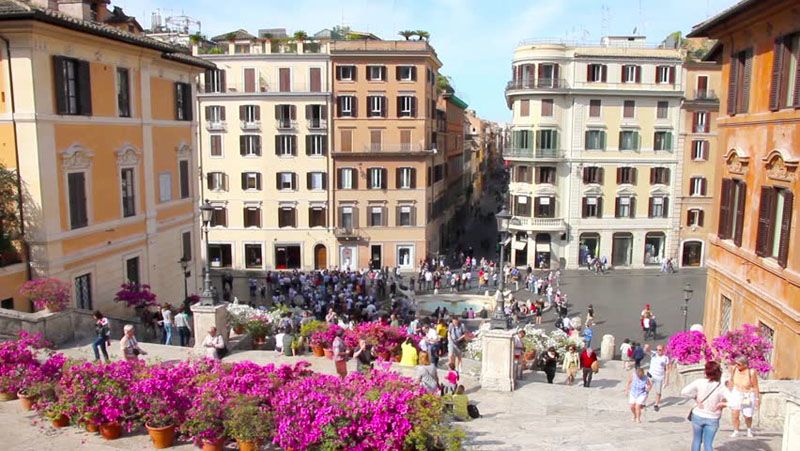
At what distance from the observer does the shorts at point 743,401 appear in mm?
11352

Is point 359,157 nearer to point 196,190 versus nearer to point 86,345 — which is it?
point 196,190

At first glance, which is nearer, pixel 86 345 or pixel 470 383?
pixel 470 383

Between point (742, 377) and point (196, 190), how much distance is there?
24.4 metres

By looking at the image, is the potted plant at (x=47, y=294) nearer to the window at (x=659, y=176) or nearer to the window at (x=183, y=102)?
the window at (x=183, y=102)

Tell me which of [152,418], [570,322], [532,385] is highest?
[152,418]

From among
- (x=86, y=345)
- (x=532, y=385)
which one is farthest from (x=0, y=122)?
(x=532, y=385)

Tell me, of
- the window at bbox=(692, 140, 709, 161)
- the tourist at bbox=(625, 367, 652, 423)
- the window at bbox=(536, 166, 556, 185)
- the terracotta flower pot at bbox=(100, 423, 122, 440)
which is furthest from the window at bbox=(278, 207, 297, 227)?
the tourist at bbox=(625, 367, 652, 423)

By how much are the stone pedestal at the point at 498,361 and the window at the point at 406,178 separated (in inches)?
1271

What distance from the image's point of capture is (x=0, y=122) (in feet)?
61.8

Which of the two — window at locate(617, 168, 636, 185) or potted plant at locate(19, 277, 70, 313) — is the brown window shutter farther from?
window at locate(617, 168, 636, 185)

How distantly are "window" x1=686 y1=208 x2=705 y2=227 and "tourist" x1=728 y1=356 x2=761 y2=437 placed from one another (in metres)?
39.5

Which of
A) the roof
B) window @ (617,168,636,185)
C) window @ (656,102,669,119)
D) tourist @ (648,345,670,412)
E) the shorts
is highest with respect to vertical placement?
the roof

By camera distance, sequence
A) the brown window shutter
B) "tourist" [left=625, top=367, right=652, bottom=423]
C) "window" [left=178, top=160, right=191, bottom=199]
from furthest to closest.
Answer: "window" [left=178, top=160, right=191, bottom=199]
the brown window shutter
"tourist" [left=625, top=367, right=652, bottom=423]

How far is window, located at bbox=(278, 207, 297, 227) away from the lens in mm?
46562
